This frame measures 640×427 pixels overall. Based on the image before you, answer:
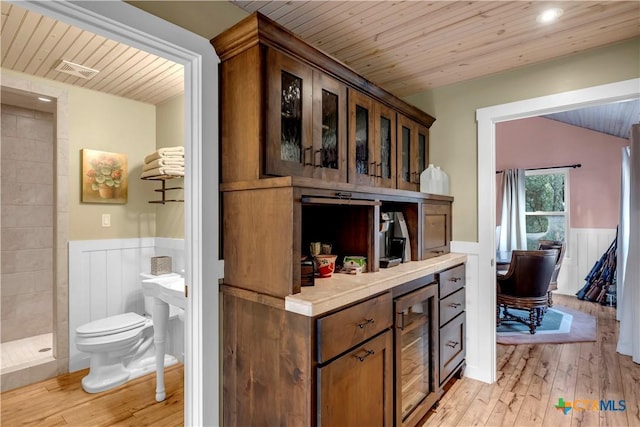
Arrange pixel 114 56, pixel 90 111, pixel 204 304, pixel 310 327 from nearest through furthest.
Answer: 1. pixel 310 327
2. pixel 204 304
3. pixel 114 56
4. pixel 90 111

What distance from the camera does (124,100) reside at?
124 inches

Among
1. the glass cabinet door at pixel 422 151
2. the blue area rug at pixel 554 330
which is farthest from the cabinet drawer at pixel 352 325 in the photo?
the blue area rug at pixel 554 330

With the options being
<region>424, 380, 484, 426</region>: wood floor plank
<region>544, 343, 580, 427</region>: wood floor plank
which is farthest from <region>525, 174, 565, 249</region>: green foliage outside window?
<region>424, 380, 484, 426</region>: wood floor plank

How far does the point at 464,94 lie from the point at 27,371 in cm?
402

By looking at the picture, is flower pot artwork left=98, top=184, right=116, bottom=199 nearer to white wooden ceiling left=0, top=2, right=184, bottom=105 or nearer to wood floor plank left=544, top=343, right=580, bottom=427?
white wooden ceiling left=0, top=2, right=184, bottom=105

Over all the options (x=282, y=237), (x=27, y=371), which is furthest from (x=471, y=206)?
(x=27, y=371)

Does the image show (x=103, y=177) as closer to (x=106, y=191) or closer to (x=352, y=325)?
(x=106, y=191)

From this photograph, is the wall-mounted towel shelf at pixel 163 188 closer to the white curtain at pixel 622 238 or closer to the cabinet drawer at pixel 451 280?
the cabinet drawer at pixel 451 280

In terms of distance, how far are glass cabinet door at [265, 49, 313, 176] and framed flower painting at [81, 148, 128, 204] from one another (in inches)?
88.6

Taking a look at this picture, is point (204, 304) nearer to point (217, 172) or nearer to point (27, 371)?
point (217, 172)

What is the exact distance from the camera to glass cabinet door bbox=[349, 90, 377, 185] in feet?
6.57

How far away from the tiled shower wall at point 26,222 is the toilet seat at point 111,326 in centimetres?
87

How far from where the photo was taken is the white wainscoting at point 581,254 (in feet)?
16.9

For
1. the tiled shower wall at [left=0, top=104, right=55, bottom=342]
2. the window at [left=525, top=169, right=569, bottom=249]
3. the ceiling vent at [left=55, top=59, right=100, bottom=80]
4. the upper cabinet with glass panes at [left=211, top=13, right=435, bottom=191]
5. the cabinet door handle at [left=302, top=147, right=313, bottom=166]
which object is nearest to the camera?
the upper cabinet with glass panes at [left=211, top=13, right=435, bottom=191]
